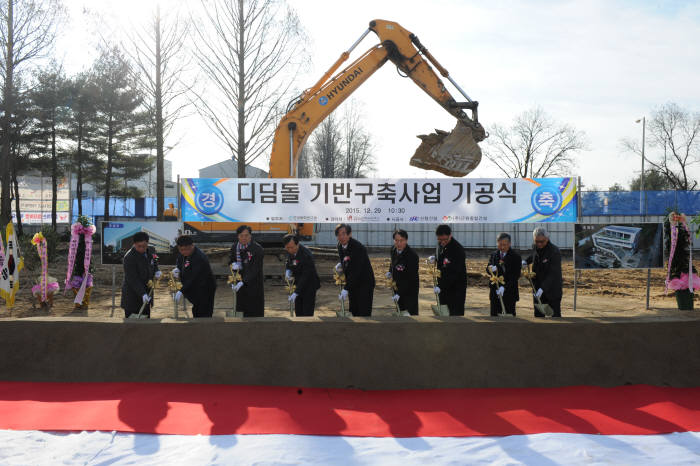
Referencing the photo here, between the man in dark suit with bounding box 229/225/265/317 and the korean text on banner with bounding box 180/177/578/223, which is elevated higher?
the korean text on banner with bounding box 180/177/578/223

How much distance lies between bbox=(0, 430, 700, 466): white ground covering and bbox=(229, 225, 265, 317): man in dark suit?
3094 millimetres

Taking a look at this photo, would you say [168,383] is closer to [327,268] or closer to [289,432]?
[289,432]

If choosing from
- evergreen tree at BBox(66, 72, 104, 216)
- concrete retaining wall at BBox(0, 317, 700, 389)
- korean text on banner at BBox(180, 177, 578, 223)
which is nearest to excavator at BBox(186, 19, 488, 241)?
korean text on banner at BBox(180, 177, 578, 223)

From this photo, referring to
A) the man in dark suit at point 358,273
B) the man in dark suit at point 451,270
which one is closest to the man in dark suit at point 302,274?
the man in dark suit at point 358,273

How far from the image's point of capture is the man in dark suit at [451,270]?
6180mm

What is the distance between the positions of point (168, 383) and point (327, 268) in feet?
30.0

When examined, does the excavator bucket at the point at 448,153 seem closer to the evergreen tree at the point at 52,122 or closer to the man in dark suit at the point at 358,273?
the man in dark suit at the point at 358,273

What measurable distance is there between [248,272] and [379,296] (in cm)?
534

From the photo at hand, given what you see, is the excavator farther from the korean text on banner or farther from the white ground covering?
the white ground covering

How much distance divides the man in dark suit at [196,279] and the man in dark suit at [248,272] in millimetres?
450

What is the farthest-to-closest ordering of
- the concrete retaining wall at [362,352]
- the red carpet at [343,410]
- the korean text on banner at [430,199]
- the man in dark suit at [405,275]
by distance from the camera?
1. the korean text on banner at [430,199]
2. the man in dark suit at [405,275]
3. the concrete retaining wall at [362,352]
4. the red carpet at [343,410]

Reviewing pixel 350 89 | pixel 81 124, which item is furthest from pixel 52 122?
pixel 350 89

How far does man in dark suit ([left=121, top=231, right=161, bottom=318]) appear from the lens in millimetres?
6016

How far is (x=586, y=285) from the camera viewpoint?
512 inches
